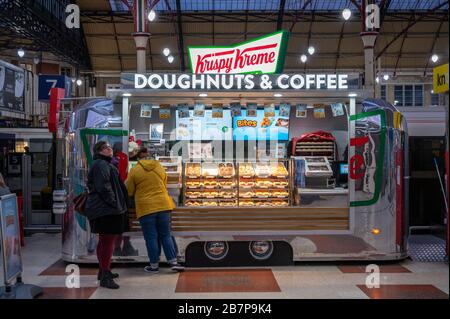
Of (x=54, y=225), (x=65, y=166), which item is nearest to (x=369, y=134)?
(x=65, y=166)

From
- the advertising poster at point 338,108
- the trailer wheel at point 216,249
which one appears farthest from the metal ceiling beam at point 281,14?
the trailer wheel at point 216,249

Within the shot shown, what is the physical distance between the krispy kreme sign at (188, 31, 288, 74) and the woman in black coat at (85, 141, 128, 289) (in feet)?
10.9

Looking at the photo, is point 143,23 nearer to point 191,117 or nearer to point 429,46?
point 191,117

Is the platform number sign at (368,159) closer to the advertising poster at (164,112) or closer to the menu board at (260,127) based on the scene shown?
the menu board at (260,127)

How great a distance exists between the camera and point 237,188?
326 inches

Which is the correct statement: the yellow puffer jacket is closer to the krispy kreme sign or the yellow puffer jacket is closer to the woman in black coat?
the woman in black coat

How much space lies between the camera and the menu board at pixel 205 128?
9.34 meters

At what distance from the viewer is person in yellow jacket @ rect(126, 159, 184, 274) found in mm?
7191

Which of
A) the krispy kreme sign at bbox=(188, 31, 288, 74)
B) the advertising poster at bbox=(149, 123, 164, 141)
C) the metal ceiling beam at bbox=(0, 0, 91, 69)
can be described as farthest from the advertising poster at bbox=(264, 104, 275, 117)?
the metal ceiling beam at bbox=(0, 0, 91, 69)

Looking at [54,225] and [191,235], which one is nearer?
[191,235]

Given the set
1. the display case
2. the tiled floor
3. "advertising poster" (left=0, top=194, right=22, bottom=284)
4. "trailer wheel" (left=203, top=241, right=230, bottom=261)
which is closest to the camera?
"advertising poster" (left=0, top=194, right=22, bottom=284)

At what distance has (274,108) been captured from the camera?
8914 mm

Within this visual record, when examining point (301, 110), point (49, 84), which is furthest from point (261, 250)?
point (49, 84)

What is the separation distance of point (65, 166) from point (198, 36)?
53.7ft
